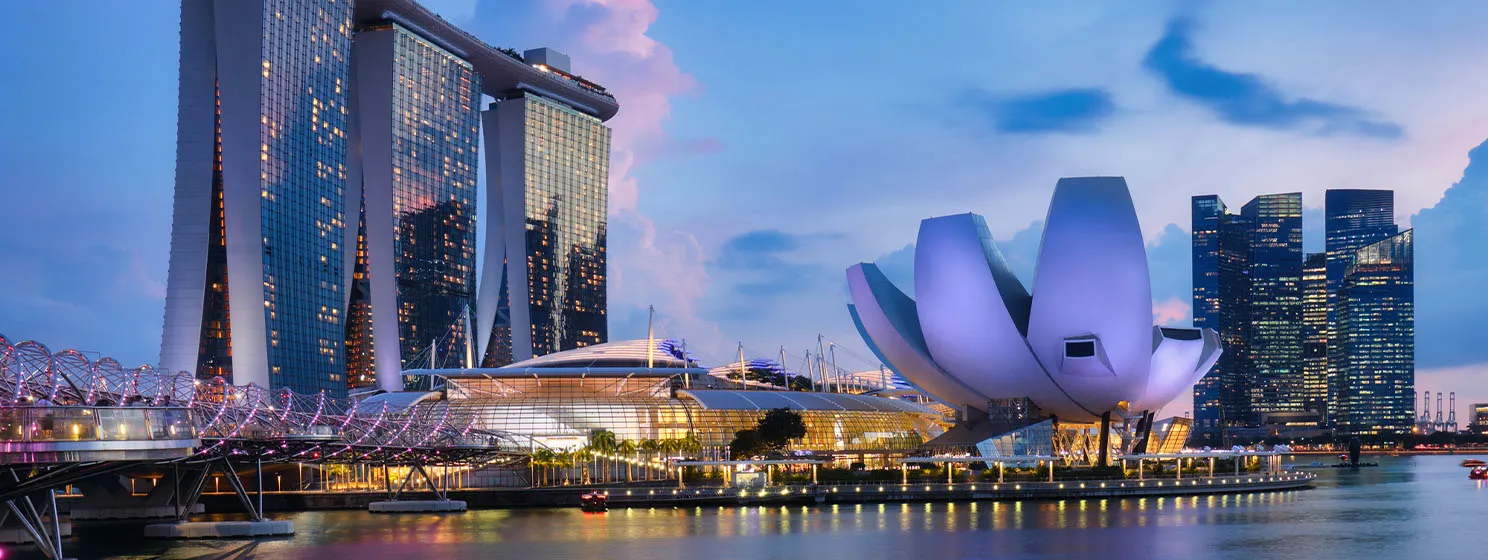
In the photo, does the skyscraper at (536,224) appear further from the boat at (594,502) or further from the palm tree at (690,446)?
the boat at (594,502)

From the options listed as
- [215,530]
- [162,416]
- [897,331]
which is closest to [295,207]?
[897,331]

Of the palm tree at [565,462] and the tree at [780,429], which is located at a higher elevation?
the tree at [780,429]

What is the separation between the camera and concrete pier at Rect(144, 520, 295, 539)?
188 ft

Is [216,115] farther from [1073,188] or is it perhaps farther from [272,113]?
[1073,188]

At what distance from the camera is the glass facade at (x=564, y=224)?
176m

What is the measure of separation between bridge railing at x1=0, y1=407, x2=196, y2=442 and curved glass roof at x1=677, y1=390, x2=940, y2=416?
60926 millimetres

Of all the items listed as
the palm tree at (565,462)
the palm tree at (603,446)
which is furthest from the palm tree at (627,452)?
the palm tree at (565,462)

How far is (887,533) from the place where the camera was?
177 ft

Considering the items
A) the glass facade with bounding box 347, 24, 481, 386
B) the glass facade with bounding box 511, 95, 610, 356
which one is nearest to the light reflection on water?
the glass facade with bounding box 347, 24, 481, 386

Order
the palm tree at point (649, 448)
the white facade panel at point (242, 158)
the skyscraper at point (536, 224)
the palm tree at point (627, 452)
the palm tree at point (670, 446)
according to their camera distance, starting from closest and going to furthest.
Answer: the palm tree at point (627, 452)
the palm tree at point (649, 448)
the palm tree at point (670, 446)
the white facade panel at point (242, 158)
the skyscraper at point (536, 224)

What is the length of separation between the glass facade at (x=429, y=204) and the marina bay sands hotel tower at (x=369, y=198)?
24 centimetres

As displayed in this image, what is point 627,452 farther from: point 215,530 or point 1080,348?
point 215,530

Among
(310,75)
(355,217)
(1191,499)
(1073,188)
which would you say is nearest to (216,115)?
(310,75)

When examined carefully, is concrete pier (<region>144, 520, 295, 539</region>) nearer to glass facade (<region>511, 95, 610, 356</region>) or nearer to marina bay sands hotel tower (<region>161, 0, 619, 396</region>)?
marina bay sands hotel tower (<region>161, 0, 619, 396</region>)
